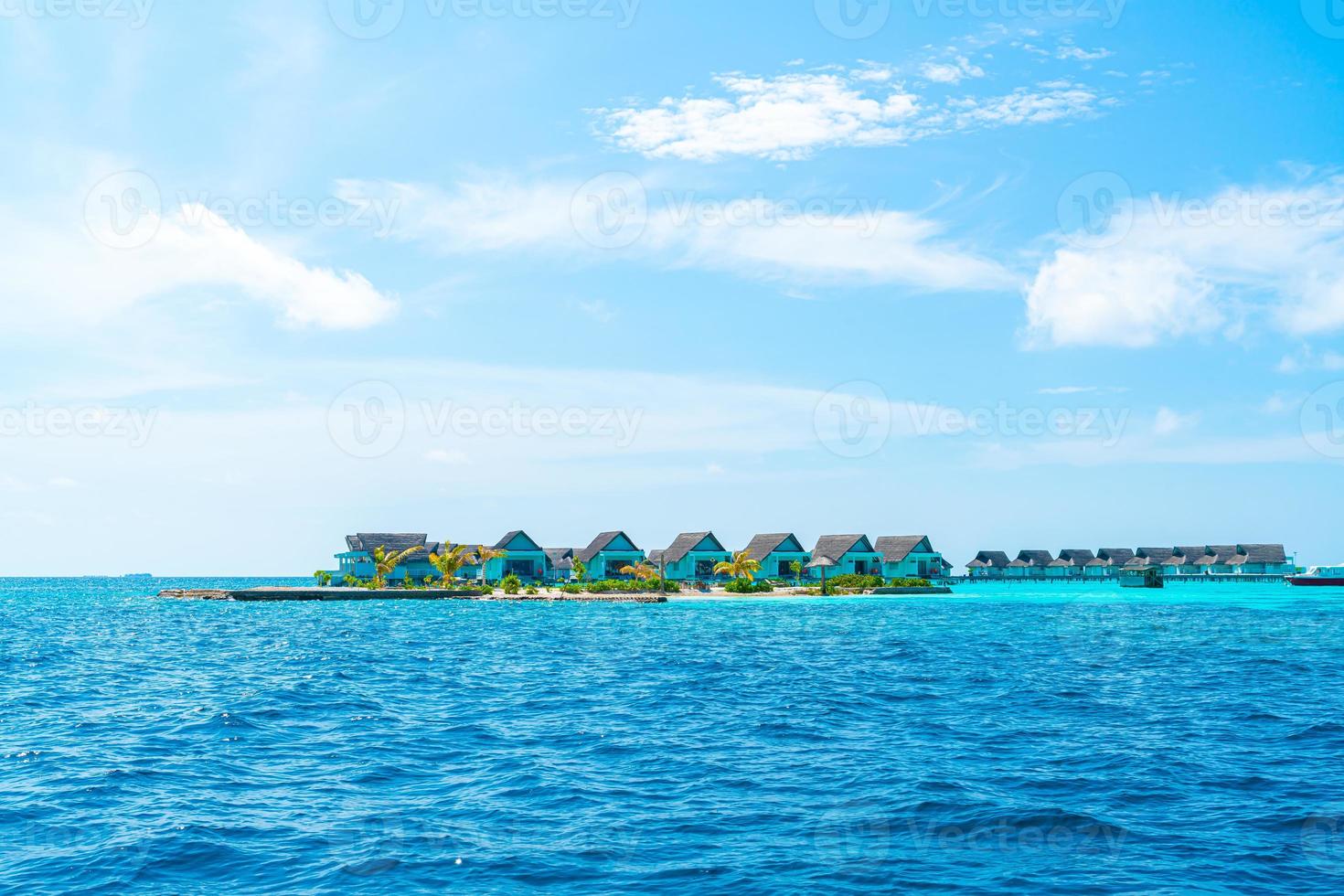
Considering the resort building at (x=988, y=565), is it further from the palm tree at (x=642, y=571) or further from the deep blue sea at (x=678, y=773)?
the deep blue sea at (x=678, y=773)

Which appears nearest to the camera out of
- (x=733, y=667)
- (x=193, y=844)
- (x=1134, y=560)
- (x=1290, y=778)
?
(x=193, y=844)

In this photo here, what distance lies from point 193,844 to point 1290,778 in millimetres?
19781

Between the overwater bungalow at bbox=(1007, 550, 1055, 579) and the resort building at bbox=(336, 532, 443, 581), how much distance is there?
11046 centimetres

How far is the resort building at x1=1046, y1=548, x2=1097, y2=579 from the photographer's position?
180m

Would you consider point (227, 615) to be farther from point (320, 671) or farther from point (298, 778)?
point (298, 778)

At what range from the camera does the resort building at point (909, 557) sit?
437ft

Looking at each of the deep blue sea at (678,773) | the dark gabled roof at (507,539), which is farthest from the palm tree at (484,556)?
the deep blue sea at (678,773)

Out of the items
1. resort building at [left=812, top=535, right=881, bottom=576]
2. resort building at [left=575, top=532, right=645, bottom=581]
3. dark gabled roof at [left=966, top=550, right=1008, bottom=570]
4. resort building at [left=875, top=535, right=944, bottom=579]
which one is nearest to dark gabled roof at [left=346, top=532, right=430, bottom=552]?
resort building at [left=575, top=532, right=645, bottom=581]

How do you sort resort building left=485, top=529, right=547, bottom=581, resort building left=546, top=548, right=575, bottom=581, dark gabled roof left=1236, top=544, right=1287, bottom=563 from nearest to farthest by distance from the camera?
1. resort building left=485, top=529, right=547, bottom=581
2. resort building left=546, top=548, right=575, bottom=581
3. dark gabled roof left=1236, top=544, right=1287, bottom=563

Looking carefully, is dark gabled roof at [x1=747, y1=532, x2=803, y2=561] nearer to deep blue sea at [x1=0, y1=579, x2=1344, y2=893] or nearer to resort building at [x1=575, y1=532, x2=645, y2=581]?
resort building at [x1=575, y1=532, x2=645, y2=581]

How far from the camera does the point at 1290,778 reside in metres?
19.5

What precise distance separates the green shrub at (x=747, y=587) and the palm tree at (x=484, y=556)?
2720 centimetres

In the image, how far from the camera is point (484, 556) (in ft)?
373

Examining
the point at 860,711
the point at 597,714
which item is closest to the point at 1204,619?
the point at 860,711
